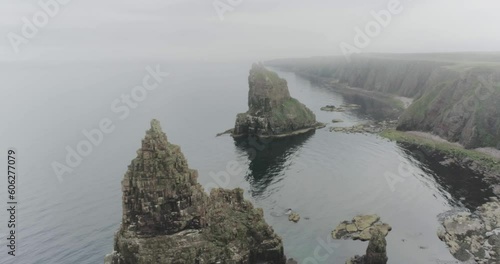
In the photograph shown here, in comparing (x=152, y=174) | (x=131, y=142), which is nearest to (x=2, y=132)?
(x=131, y=142)

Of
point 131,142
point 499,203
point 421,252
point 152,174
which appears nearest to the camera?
point 152,174

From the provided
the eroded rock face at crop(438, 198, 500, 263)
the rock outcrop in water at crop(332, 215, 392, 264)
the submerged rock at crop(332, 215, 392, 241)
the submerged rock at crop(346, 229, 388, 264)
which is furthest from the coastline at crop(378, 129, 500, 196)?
the submerged rock at crop(346, 229, 388, 264)

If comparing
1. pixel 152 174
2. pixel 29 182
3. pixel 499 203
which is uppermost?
pixel 152 174

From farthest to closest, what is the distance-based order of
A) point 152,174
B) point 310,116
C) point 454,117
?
point 310,116, point 454,117, point 152,174

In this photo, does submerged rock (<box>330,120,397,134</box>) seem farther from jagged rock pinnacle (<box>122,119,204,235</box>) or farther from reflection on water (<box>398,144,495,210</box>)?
jagged rock pinnacle (<box>122,119,204,235</box>)

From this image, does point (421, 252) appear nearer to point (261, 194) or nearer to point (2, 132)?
point (261, 194)

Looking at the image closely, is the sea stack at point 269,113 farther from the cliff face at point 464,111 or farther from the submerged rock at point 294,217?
the submerged rock at point 294,217

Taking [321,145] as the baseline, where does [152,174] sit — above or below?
above

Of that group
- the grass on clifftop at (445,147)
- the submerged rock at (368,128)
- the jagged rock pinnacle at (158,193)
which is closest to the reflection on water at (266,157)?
the submerged rock at (368,128)
